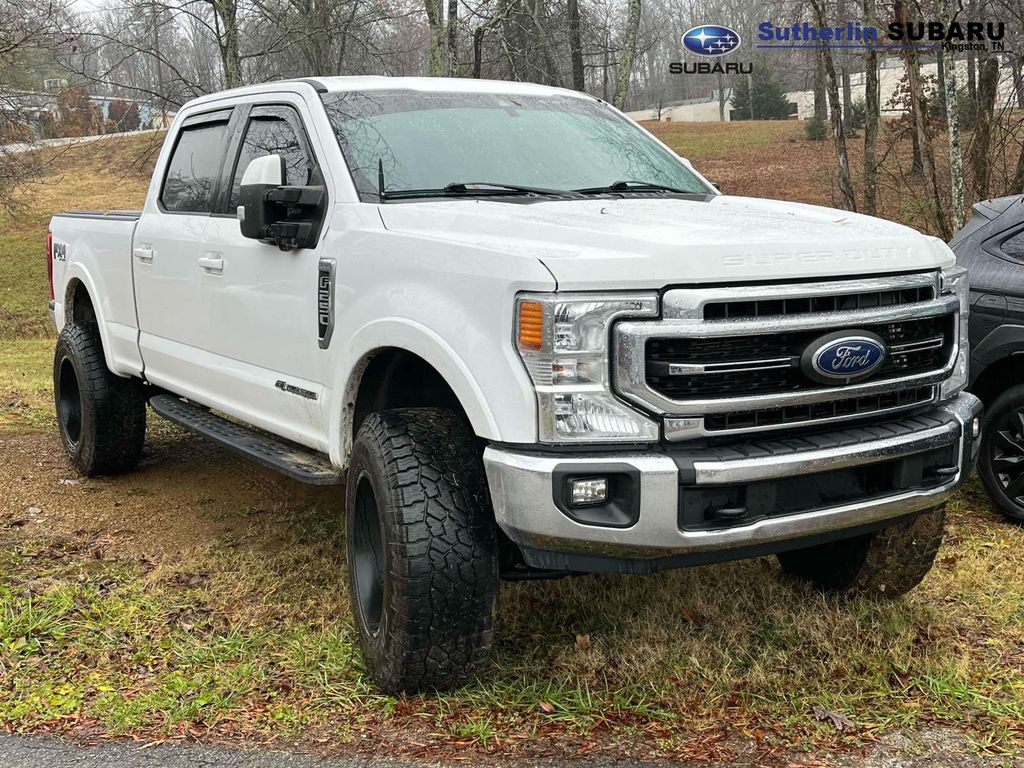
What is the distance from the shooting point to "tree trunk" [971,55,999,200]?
11.4 metres

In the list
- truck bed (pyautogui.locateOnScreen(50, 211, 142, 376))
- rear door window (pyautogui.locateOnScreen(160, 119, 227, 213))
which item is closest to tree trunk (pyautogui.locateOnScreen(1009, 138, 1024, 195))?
rear door window (pyautogui.locateOnScreen(160, 119, 227, 213))

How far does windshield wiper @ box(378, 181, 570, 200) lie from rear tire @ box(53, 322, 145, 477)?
3.09 meters

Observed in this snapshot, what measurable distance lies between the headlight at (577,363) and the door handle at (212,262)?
7.11 ft

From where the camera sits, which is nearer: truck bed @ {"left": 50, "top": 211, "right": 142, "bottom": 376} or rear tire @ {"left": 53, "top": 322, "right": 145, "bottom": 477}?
truck bed @ {"left": 50, "top": 211, "right": 142, "bottom": 376}

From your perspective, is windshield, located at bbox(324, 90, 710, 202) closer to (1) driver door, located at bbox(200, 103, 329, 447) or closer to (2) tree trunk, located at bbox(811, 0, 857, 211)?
(1) driver door, located at bbox(200, 103, 329, 447)

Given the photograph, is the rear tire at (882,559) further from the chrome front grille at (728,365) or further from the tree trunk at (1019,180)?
the tree trunk at (1019,180)

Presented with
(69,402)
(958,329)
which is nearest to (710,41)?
(69,402)

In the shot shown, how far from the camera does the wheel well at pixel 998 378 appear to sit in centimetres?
533

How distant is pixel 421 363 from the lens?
12.7 feet

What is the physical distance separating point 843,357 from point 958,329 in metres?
0.71

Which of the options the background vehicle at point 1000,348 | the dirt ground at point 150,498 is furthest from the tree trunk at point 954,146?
the dirt ground at point 150,498

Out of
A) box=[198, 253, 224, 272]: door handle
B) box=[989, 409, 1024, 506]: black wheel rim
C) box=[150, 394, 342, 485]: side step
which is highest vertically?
box=[198, 253, 224, 272]: door handle

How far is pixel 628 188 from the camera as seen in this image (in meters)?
4.29

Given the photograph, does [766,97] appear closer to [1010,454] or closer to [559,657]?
[1010,454]
